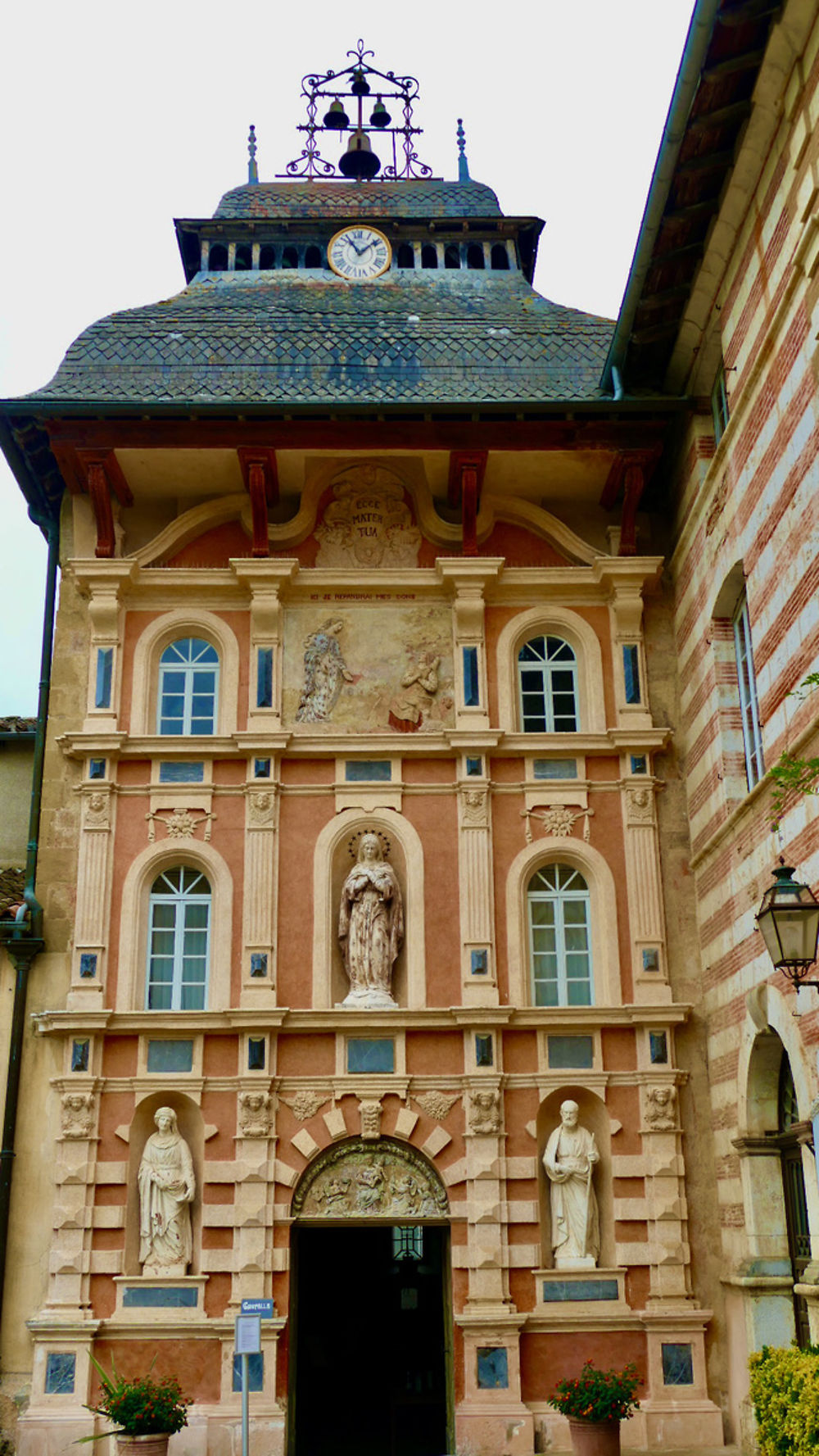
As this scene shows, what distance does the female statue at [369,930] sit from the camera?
55.8ft

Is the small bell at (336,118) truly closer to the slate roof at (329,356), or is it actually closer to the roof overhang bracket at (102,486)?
the slate roof at (329,356)

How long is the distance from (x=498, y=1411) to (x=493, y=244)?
15.6m

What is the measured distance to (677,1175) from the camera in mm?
16344

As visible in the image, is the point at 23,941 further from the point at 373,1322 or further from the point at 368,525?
the point at 373,1322

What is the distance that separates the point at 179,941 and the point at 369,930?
88.5 inches

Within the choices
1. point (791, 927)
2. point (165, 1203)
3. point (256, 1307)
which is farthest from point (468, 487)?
point (256, 1307)

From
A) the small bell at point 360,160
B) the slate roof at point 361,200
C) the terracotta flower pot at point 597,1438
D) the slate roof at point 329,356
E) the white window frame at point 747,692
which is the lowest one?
the terracotta flower pot at point 597,1438

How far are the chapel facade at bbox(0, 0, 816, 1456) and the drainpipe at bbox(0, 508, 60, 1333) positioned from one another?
15 centimetres

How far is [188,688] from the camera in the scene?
1856 centimetres

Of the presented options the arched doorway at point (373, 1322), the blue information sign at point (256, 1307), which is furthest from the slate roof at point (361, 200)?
the blue information sign at point (256, 1307)

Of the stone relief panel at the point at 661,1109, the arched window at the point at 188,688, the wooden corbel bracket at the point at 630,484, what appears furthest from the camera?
the arched window at the point at 188,688

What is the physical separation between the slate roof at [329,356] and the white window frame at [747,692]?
3.51 m

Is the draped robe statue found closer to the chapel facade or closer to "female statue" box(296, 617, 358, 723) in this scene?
the chapel facade

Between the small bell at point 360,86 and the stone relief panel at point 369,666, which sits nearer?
the stone relief panel at point 369,666
